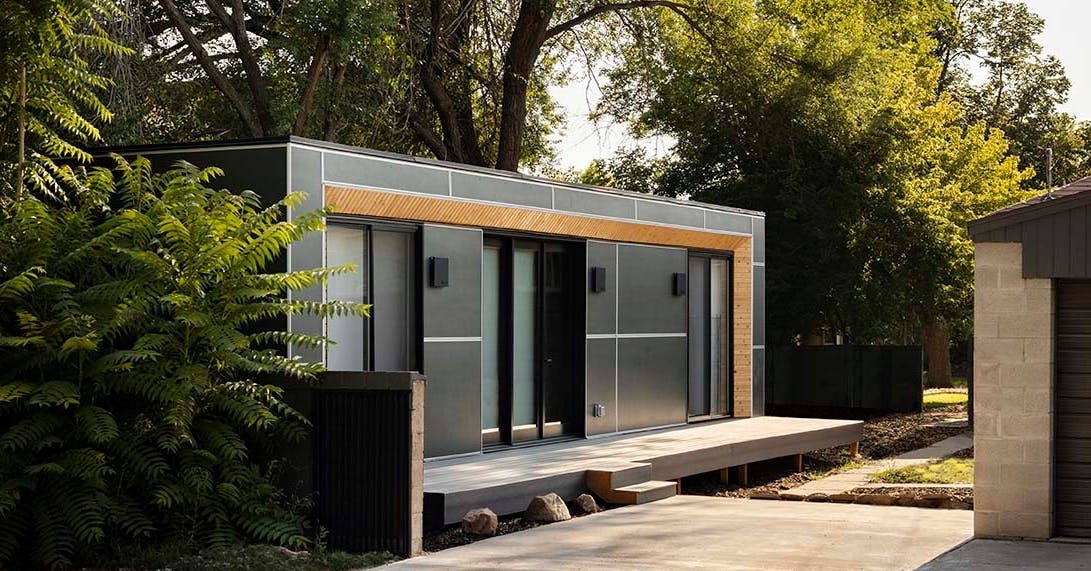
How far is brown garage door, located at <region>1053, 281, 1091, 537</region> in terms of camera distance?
1029 cm

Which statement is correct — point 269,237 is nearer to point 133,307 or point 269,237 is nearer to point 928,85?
point 133,307

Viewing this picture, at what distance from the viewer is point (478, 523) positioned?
10805 millimetres

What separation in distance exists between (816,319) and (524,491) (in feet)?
53.5

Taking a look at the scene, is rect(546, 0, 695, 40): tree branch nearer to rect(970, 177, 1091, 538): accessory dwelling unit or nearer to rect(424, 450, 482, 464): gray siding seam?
rect(424, 450, 482, 464): gray siding seam

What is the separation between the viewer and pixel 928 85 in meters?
32.2

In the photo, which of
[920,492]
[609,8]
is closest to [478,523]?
[920,492]

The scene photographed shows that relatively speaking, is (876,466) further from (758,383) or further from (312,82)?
(312,82)

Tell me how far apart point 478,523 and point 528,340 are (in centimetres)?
450

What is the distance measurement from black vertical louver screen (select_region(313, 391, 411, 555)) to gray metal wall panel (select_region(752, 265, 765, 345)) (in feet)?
35.3

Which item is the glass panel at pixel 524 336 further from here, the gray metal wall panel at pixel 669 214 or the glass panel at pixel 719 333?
the glass panel at pixel 719 333

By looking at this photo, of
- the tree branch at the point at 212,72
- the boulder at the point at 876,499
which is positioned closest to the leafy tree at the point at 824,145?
the tree branch at the point at 212,72

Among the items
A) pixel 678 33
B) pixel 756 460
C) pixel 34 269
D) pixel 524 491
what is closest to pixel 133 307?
Answer: pixel 34 269

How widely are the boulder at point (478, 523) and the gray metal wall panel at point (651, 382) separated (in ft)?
19.2

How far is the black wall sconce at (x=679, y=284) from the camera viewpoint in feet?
58.3
